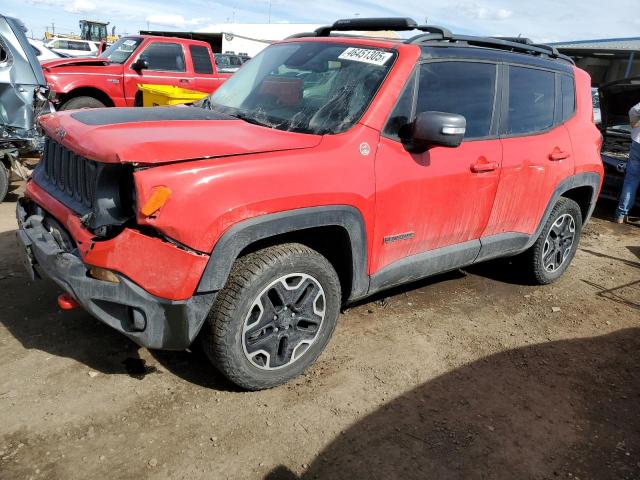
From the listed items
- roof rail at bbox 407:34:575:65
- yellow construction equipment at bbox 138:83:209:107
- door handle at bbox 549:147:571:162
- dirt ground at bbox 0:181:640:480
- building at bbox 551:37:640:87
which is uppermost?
building at bbox 551:37:640:87

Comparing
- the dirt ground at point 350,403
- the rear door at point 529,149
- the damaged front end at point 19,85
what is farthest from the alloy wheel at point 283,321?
the damaged front end at point 19,85

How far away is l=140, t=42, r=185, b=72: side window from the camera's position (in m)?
10.0

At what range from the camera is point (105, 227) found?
2426 mm

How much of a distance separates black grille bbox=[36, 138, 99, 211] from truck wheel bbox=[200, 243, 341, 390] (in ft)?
2.67

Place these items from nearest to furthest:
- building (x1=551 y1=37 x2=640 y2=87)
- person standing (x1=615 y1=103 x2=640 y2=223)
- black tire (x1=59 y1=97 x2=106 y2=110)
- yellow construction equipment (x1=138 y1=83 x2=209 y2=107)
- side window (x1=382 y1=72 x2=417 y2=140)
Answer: side window (x1=382 y1=72 x2=417 y2=140) < person standing (x1=615 y1=103 x2=640 y2=223) < yellow construction equipment (x1=138 y1=83 x2=209 y2=107) < black tire (x1=59 y1=97 x2=106 y2=110) < building (x1=551 y1=37 x2=640 y2=87)

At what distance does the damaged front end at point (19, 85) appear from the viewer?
6.46 meters

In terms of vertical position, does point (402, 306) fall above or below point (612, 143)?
below

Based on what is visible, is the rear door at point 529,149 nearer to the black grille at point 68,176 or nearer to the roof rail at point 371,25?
the roof rail at point 371,25

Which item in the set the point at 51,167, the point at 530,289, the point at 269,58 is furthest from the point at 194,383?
the point at 530,289

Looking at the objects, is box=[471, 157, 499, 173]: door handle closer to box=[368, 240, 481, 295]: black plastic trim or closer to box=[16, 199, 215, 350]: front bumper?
box=[368, 240, 481, 295]: black plastic trim

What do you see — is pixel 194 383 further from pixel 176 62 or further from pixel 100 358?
pixel 176 62

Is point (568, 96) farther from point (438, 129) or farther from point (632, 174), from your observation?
point (632, 174)

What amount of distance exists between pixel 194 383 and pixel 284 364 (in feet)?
1.69

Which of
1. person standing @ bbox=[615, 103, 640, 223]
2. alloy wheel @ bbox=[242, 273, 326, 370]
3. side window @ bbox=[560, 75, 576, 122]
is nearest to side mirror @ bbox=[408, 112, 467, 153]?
alloy wheel @ bbox=[242, 273, 326, 370]
